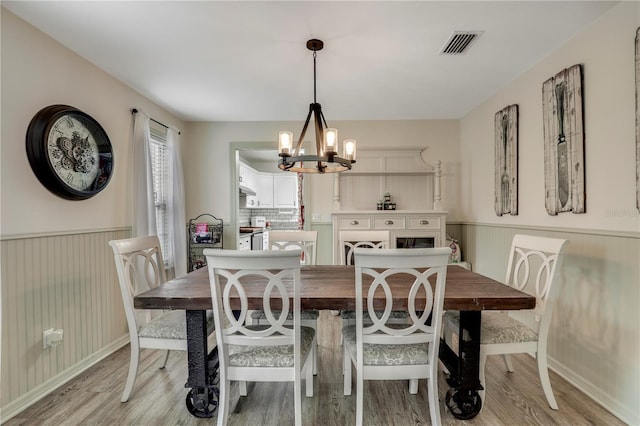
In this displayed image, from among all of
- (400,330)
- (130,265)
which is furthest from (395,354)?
(130,265)

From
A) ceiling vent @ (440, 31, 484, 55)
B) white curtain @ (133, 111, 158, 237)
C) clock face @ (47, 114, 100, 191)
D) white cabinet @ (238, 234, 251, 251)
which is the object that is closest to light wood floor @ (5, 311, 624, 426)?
white curtain @ (133, 111, 158, 237)

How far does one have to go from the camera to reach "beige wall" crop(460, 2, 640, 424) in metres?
1.73

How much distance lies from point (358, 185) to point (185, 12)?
276 centimetres

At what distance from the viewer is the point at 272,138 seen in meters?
4.04

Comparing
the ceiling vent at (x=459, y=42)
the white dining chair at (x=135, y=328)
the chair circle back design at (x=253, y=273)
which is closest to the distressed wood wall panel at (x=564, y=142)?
the ceiling vent at (x=459, y=42)

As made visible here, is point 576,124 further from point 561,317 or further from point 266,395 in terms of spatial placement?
point 266,395

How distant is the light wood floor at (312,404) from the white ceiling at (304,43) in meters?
2.44

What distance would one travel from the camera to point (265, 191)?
21.5 feet

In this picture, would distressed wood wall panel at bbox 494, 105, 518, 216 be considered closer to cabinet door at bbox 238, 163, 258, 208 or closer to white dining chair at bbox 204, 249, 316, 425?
white dining chair at bbox 204, 249, 316, 425

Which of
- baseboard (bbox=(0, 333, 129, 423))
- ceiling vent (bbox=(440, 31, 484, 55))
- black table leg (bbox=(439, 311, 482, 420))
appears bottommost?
baseboard (bbox=(0, 333, 129, 423))

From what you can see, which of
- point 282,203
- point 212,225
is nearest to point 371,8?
point 212,225

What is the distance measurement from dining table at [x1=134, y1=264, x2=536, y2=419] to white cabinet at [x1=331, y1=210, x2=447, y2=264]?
1.87m

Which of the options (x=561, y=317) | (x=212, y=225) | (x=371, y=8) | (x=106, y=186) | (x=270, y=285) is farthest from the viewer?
(x=212, y=225)

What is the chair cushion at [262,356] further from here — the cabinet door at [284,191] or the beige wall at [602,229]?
the cabinet door at [284,191]
